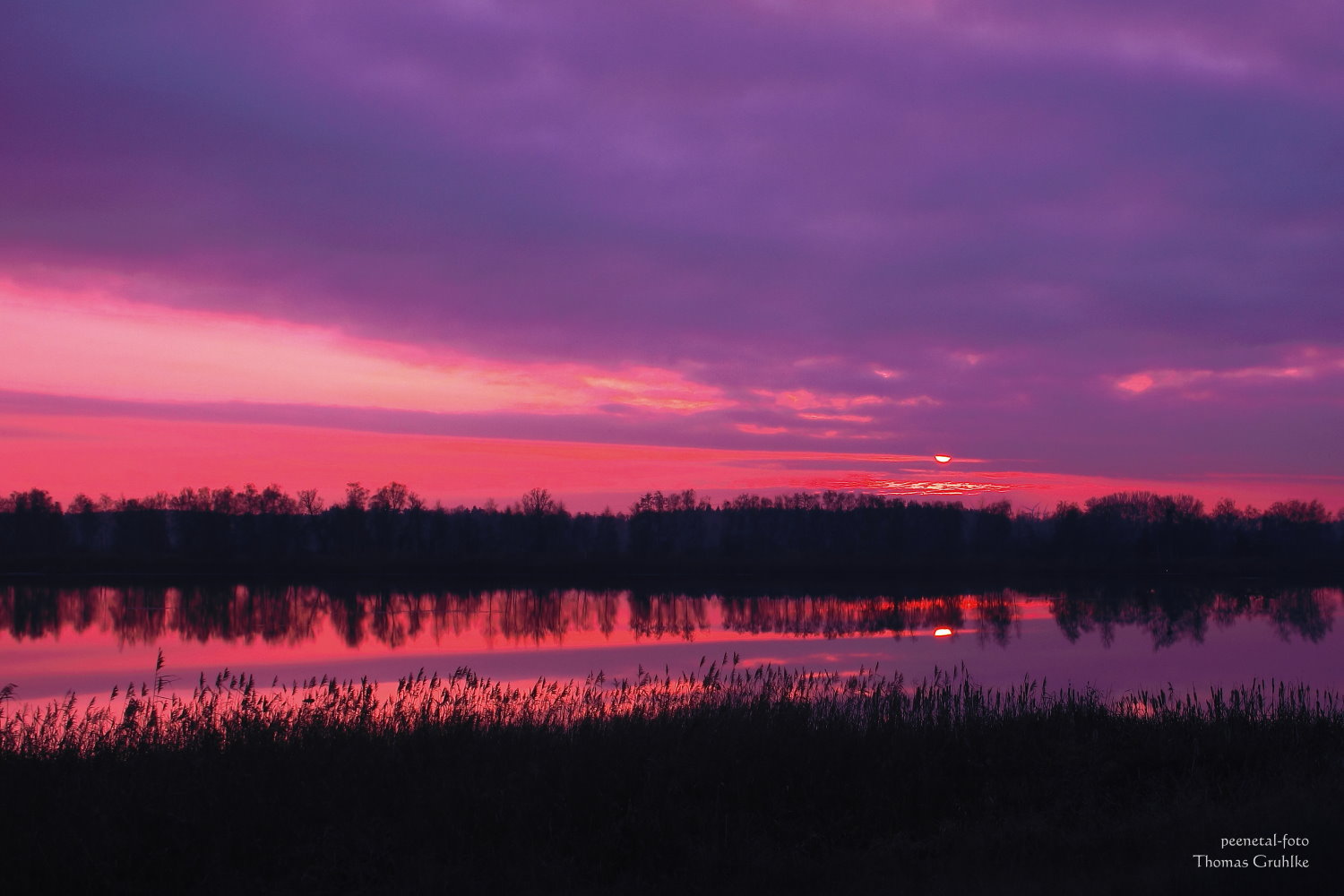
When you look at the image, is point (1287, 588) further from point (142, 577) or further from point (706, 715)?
point (142, 577)

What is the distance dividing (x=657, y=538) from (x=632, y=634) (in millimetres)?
70477

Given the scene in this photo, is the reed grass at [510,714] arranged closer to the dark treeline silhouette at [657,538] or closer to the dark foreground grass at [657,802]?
the dark foreground grass at [657,802]

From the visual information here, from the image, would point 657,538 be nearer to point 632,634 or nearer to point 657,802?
point 632,634

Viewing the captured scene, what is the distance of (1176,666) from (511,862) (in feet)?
75.7

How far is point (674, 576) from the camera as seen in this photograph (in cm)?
7225

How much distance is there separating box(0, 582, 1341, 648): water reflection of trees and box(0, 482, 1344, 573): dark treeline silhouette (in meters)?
17.9

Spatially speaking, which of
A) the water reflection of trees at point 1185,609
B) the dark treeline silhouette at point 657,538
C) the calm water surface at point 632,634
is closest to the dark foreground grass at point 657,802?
the calm water surface at point 632,634

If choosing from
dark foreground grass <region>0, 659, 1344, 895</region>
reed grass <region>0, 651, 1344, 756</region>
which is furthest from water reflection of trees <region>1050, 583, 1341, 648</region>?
dark foreground grass <region>0, 659, 1344, 895</region>

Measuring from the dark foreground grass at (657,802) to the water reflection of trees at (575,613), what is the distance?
20.0 metres

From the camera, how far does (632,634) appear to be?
112ft

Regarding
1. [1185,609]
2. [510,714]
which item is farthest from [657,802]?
[1185,609]

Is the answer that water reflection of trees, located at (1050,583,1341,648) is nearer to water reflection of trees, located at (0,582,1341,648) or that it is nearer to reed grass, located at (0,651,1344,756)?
water reflection of trees, located at (0,582,1341,648)

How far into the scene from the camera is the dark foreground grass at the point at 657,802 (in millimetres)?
7527

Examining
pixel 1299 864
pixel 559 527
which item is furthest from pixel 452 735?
pixel 559 527
